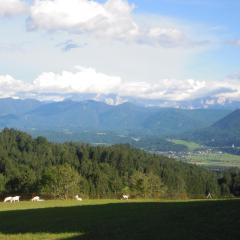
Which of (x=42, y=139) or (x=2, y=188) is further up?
(x=42, y=139)

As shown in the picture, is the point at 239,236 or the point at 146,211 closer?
the point at 239,236

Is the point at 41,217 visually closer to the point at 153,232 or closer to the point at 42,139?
the point at 153,232

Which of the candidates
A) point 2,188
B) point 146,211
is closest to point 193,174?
point 2,188

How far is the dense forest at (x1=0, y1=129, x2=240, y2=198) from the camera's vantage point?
113 meters

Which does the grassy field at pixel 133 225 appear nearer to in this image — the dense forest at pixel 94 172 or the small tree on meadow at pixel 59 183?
the small tree on meadow at pixel 59 183

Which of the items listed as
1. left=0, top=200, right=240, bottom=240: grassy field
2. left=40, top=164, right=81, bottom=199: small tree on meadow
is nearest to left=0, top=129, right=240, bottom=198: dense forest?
left=40, top=164, right=81, bottom=199: small tree on meadow

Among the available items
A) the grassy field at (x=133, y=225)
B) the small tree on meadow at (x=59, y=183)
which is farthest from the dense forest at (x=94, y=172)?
the grassy field at (x=133, y=225)

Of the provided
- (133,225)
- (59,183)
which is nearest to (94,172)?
(59,183)

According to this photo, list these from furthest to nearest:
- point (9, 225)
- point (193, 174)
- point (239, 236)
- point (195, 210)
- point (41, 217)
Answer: point (193, 174), point (41, 217), point (9, 225), point (195, 210), point (239, 236)

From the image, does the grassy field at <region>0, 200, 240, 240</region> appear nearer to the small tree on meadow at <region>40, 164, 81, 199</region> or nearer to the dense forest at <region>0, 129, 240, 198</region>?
the small tree on meadow at <region>40, 164, 81, 199</region>

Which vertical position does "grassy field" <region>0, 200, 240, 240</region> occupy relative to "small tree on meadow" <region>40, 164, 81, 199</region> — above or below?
above

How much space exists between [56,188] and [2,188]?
22858mm

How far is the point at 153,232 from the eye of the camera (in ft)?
87.9

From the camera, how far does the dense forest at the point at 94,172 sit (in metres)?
113
